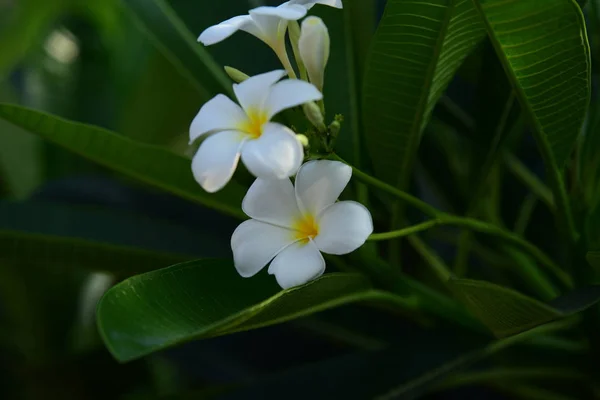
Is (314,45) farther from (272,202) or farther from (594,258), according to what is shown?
(594,258)

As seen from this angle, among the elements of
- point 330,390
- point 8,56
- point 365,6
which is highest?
point 8,56

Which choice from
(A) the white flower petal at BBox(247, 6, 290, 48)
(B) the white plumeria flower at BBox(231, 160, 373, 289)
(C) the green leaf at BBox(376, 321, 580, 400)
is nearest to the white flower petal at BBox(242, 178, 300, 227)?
A: (B) the white plumeria flower at BBox(231, 160, 373, 289)

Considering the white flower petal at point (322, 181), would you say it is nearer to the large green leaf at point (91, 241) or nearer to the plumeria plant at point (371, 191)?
the plumeria plant at point (371, 191)

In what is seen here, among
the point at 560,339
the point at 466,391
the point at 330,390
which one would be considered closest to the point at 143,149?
the point at 330,390

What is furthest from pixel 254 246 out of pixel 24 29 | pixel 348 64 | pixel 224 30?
pixel 24 29

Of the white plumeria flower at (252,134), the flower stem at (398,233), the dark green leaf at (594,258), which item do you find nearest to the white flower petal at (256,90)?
the white plumeria flower at (252,134)

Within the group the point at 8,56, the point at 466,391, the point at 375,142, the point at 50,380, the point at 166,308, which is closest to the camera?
the point at 166,308

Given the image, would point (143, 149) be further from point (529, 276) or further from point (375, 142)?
point (529, 276)
